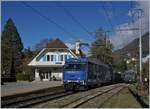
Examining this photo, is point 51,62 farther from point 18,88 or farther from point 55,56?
point 18,88

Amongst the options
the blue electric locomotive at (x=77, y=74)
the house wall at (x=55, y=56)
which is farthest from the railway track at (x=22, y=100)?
the house wall at (x=55, y=56)

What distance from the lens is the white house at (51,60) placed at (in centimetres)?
8562

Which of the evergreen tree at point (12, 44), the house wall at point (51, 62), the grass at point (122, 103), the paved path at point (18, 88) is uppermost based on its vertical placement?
the evergreen tree at point (12, 44)

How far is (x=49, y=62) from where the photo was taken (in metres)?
86.8

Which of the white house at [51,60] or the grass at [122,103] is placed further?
the white house at [51,60]

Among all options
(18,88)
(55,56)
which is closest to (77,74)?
(18,88)

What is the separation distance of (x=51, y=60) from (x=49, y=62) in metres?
0.82

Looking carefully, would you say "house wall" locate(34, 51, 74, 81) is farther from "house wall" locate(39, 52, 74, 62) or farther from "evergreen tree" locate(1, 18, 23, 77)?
"evergreen tree" locate(1, 18, 23, 77)

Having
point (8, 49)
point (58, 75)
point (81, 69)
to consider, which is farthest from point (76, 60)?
point (8, 49)

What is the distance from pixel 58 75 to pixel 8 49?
29970 mm

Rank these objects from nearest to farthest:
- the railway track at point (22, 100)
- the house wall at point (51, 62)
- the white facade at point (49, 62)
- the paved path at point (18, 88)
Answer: the railway track at point (22, 100), the paved path at point (18, 88), the house wall at point (51, 62), the white facade at point (49, 62)

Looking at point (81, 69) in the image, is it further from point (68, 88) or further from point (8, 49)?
point (8, 49)

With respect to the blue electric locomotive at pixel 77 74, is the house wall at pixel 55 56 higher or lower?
higher

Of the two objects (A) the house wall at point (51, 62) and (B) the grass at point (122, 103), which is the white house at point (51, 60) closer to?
(A) the house wall at point (51, 62)
